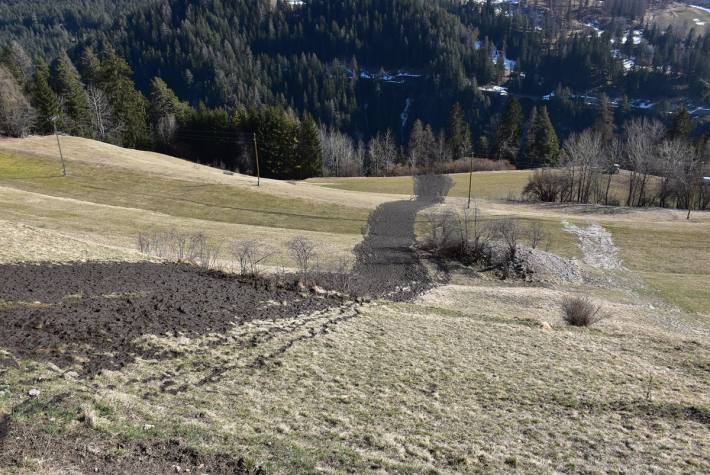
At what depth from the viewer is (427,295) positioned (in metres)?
29.7

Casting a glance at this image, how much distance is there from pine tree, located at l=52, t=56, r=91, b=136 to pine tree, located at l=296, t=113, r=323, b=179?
128 ft

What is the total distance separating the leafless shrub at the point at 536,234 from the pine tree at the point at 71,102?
7773 cm

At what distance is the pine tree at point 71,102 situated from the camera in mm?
81375

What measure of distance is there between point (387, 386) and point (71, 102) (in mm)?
89276

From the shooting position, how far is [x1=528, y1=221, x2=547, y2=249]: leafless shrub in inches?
1678

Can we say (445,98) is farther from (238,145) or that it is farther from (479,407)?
(479,407)

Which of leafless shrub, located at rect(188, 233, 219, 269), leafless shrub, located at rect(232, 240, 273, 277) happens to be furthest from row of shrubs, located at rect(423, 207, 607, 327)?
leafless shrub, located at rect(188, 233, 219, 269)

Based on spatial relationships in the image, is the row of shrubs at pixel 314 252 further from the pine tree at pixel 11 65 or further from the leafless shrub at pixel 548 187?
the pine tree at pixel 11 65

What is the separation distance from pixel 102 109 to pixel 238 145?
1011 inches

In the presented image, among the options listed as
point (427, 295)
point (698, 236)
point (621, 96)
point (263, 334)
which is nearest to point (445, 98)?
point (621, 96)

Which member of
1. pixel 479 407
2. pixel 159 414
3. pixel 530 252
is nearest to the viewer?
pixel 159 414

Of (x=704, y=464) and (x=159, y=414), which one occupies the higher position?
(x=159, y=414)

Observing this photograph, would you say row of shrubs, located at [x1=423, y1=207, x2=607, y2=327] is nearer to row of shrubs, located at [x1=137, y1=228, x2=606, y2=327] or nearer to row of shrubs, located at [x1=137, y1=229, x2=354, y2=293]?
row of shrubs, located at [x1=137, y1=228, x2=606, y2=327]

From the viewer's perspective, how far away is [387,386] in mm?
14883
